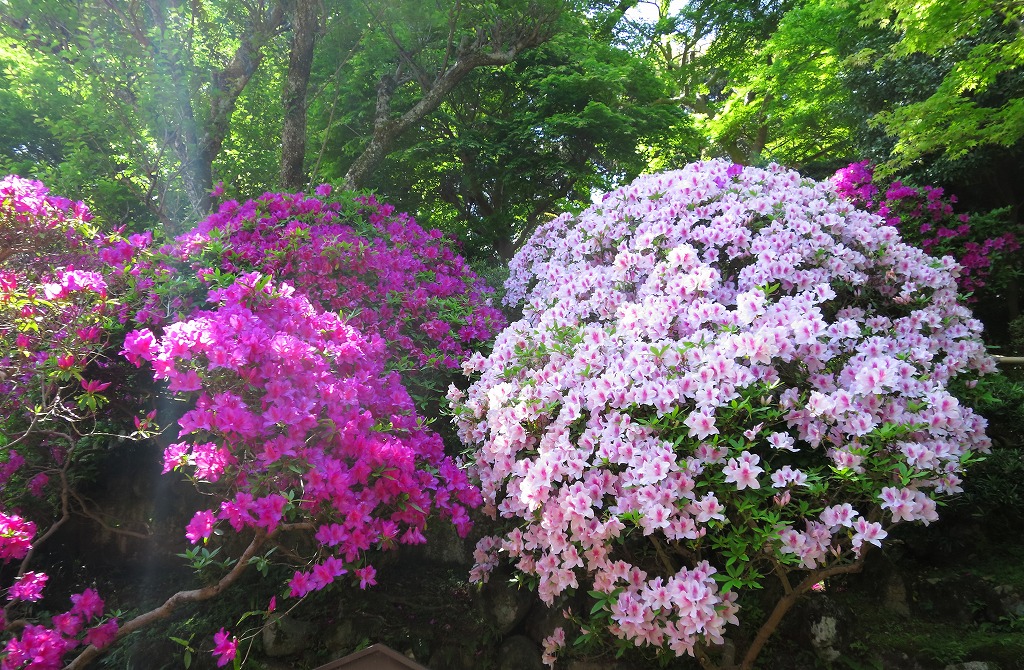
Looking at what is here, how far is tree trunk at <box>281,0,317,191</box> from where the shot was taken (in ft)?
19.7

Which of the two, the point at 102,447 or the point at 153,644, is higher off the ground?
the point at 102,447

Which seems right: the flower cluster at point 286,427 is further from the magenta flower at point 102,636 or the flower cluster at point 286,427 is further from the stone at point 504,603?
the stone at point 504,603

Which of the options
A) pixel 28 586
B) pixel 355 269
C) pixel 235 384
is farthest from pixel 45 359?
pixel 355 269

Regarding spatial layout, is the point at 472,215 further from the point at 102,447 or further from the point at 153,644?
the point at 153,644

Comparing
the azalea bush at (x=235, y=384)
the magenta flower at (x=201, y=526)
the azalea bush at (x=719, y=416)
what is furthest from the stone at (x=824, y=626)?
the magenta flower at (x=201, y=526)

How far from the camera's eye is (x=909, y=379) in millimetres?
2090

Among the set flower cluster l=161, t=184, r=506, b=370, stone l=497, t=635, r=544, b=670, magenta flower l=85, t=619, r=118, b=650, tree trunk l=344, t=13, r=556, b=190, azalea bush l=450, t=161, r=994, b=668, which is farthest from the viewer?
tree trunk l=344, t=13, r=556, b=190

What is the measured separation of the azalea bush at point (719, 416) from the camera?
6.23 feet

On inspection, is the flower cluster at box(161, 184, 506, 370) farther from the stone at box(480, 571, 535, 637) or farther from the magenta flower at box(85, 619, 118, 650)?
the magenta flower at box(85, 619, 118, 650)

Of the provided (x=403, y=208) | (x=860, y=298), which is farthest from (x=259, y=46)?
(x=860, y=298)

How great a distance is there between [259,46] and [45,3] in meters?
1.88

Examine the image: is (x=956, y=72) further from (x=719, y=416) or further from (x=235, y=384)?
(x=235, y=384)

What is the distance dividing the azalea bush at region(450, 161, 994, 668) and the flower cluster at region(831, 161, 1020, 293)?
2.78 metres

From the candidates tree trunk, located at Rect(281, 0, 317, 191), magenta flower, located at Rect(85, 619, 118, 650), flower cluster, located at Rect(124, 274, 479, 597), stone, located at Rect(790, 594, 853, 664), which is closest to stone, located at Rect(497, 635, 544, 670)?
flower cluster, located at Rect(124, 274, 479, 597)
